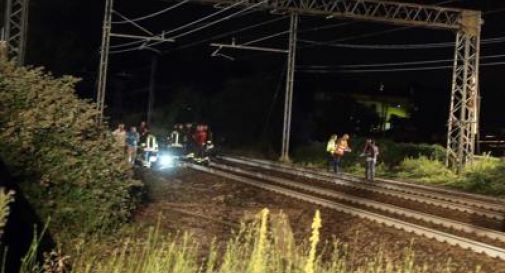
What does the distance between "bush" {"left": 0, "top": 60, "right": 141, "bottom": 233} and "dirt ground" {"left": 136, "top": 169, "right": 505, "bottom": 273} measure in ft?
4.54

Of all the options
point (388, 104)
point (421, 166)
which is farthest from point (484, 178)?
point (388, 104)

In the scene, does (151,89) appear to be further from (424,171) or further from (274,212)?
(274,212)

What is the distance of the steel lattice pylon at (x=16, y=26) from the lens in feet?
78.1

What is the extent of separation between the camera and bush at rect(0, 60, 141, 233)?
910 cm

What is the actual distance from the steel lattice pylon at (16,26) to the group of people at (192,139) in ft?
29.5

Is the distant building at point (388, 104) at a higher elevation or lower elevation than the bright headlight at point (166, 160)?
higher

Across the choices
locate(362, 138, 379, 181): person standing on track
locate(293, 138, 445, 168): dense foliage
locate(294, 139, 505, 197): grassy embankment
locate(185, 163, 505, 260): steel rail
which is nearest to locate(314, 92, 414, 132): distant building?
locate(293, 138, 445, 168): dense foliage

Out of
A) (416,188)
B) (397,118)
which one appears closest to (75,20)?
(397,118)

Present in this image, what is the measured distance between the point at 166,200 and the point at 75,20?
4652cm

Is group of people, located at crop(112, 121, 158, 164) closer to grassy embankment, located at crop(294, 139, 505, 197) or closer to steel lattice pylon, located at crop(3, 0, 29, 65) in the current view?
steel lattice pylon, located at crop(3, 0, 29, 65)

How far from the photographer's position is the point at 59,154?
9.73 meters

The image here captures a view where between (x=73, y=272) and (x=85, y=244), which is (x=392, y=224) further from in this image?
(x=73, y=272)

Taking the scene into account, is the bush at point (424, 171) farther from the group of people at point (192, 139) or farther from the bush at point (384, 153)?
the group of people at point (192, 139)

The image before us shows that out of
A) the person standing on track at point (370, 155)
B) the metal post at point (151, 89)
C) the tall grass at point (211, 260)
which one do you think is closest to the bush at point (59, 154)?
the tall grass at point (211, 260)
